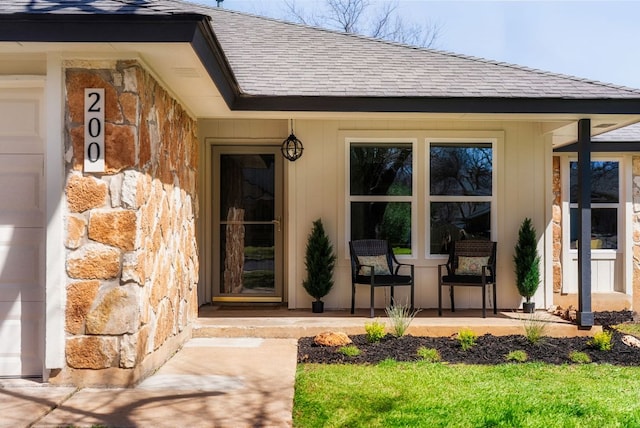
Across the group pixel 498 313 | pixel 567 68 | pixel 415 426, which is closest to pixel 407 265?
pixel 498 313

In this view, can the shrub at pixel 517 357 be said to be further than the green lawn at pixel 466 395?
Yes

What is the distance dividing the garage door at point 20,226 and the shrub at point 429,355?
2.92 meters

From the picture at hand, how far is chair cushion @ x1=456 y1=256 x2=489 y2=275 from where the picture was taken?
678 centimetres

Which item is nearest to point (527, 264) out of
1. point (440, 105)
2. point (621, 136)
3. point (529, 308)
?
point (529, 308)

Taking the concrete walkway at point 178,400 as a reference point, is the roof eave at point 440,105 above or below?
above

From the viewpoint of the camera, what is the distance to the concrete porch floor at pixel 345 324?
575cm

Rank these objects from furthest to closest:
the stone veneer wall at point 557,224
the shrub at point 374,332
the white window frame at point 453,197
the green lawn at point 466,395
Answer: the stone veneer wall at point 557,224
the white window frame at point 453,197
the shrub at point 374,332
the green lawn at point 466,395

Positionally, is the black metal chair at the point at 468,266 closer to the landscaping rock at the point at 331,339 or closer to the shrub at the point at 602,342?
the shrub at the point at 602,342

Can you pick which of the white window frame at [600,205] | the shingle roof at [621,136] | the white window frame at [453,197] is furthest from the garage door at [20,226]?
the shingle roof at [621,136]

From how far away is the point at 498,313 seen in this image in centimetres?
679

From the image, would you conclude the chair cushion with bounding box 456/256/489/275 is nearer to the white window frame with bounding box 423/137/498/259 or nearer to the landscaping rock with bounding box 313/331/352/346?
the white window frame with bounding box 423/137/498/259

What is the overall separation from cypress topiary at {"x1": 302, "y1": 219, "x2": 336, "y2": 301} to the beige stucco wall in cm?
22

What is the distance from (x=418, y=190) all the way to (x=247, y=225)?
7.06 ft

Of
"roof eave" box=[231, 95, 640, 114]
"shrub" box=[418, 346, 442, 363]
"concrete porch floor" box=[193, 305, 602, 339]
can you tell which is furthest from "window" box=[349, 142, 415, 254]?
"shrub" box=[418, 346, 442, 363]
